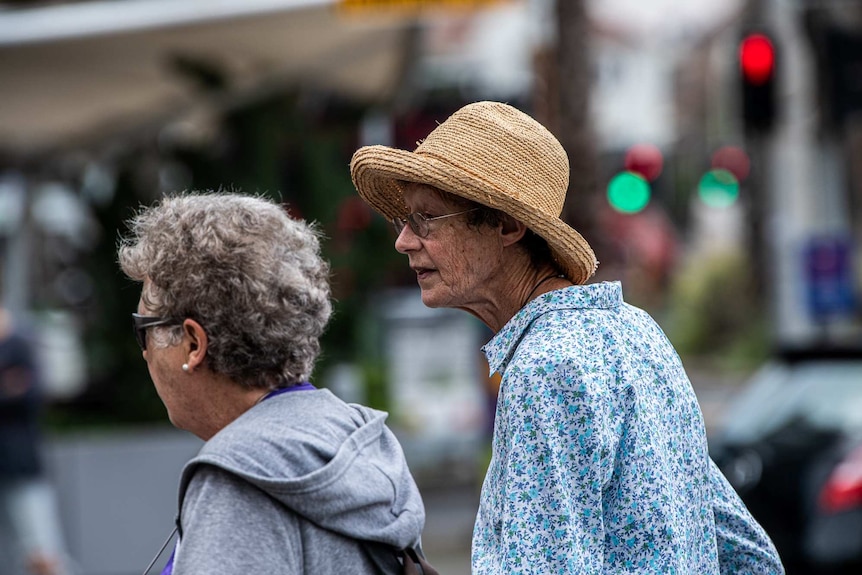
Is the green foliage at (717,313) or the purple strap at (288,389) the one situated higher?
the purple strap at (288,389)

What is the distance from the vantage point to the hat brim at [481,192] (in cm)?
221

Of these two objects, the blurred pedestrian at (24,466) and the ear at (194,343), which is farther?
the blurred pedestrian at (24,466)

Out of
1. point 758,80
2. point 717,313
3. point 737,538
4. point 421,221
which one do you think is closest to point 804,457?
point 737,538

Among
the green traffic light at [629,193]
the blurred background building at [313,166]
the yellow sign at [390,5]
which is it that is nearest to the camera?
the yellow sign at [390,5]

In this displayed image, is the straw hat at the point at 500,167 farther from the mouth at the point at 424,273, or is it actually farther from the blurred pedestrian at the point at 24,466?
the blurred pedestrian at the point at 24,466

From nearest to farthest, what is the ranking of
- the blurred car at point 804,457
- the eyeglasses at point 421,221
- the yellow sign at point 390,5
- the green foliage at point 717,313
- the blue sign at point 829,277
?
the eyeglasses at point 421,221 → the blurred car at point 804,457 → the yellow sign at point 390,5 → the blue sign at point 829,277 → the green foliage at point 717,313

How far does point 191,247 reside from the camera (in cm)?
221

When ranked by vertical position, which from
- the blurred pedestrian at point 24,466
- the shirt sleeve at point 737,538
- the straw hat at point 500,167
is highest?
Answer: the straw hat at point 500,167

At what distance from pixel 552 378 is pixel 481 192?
0.36 m

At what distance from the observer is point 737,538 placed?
2.47 metres

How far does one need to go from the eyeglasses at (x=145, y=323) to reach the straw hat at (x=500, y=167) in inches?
17.6

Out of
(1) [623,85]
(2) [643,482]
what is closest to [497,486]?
(2) [643,482]

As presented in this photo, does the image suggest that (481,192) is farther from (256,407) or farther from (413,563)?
(413,563)

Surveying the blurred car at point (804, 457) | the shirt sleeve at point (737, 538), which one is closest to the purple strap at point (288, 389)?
the shirt sleeve at point (737, 538)
